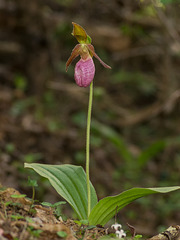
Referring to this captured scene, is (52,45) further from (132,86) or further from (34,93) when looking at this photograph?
(132,86)

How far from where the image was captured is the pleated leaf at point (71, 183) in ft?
5.63

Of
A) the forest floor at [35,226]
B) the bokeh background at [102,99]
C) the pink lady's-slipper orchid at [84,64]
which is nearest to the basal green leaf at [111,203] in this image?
the forest floor at [35,226]

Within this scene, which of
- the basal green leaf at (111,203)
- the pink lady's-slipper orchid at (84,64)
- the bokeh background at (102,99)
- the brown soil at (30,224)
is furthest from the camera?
the bokeh background at (102,99)

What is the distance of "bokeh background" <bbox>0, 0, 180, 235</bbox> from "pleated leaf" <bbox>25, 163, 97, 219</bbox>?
146 centimetres

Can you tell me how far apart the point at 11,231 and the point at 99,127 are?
3.01 metres

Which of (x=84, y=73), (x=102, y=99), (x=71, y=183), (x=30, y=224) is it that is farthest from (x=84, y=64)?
(x=102, y=99)

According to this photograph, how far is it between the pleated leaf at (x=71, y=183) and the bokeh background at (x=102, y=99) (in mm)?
1458

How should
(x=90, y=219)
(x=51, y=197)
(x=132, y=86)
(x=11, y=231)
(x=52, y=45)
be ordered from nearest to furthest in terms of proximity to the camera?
(x=11, y=231)
(x=90, y=219)
(x=51, y=197)
(x=52, y=45)
(x=132, y=86)

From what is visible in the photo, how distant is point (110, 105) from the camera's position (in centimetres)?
496

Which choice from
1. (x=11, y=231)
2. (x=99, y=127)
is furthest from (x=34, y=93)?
(x=11, y=231)

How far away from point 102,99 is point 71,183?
336 centimetres

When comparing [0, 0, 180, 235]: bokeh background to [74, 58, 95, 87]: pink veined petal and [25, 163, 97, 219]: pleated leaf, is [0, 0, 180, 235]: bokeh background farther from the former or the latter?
[74, 58, 95, 87]: pink veined petal

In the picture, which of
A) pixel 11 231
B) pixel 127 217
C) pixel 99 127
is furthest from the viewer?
pixel 99 127

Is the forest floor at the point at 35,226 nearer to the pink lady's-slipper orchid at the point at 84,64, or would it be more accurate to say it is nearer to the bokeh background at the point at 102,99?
the pink lady's-slipper orchid at the point at 84,64
